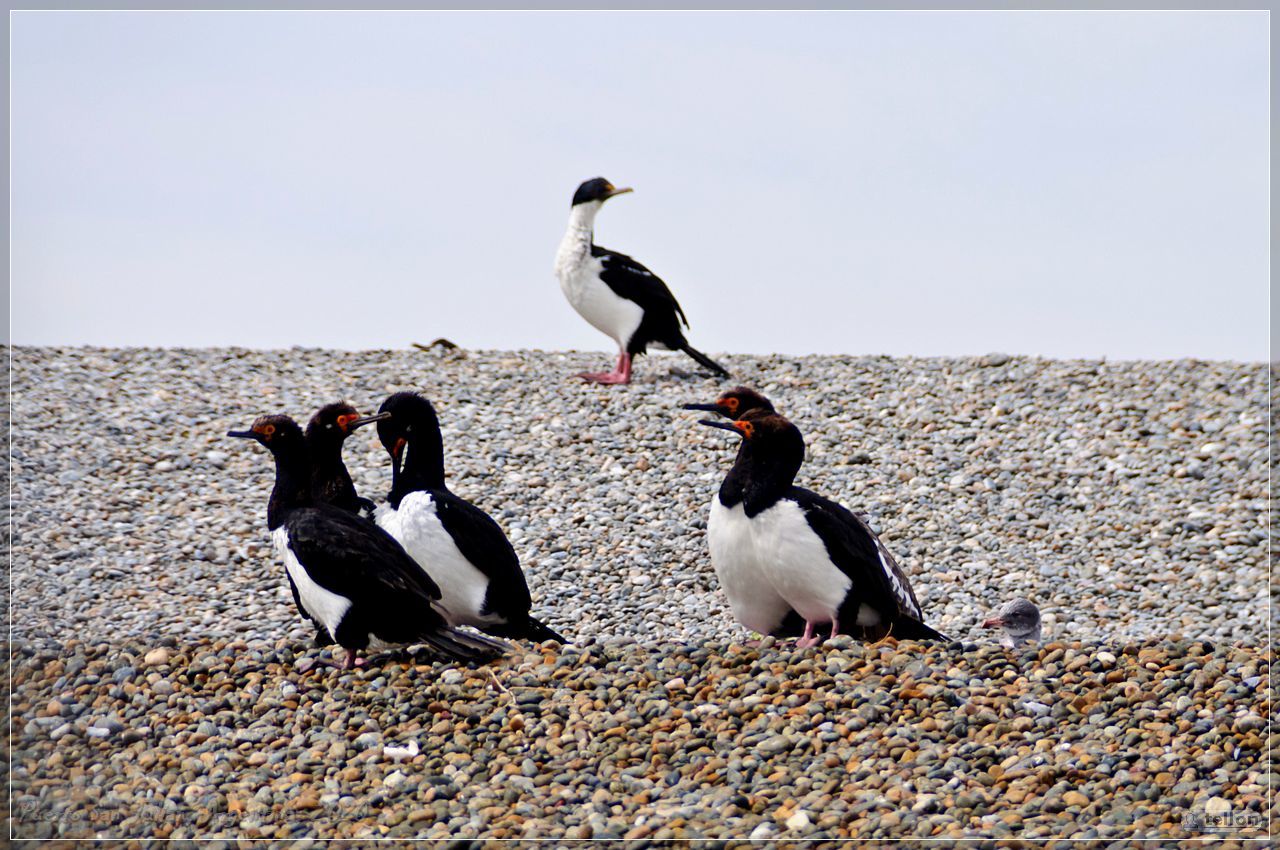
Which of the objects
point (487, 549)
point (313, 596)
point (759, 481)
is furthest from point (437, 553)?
point (759, 481)

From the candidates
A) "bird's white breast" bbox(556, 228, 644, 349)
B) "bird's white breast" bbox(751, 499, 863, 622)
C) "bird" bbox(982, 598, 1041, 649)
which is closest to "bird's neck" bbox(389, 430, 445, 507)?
"bird's white breast" bbox(751, 499, 863, 622)

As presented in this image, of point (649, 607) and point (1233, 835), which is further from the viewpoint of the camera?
point (649, 607)

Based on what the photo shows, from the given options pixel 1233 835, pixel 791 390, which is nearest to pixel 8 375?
pixel 791 390

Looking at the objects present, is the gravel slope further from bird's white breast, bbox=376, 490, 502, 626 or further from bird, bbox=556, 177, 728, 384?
bird's white breast, bbox=376, 490, 502, 626

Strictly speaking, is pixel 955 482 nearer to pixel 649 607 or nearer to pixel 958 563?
pixel 958 563

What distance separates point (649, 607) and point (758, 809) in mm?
3703

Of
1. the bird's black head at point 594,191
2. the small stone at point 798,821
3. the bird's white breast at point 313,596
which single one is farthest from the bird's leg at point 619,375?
the small stone at point 798,821

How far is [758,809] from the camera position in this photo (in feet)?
14.1

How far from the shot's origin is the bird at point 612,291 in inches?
455

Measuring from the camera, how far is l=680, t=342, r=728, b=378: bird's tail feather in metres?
11.9

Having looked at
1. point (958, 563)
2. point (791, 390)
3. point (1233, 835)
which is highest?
point (791, 390)

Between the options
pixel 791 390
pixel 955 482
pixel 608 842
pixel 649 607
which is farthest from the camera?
pixel 791 390

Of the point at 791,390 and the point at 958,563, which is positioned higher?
the point at 791,390

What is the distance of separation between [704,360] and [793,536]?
22.3ft
